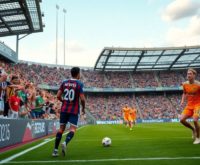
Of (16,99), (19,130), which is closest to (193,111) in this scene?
(19,130)

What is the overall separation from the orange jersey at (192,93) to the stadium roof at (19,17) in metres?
23.8

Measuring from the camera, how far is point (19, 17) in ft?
117

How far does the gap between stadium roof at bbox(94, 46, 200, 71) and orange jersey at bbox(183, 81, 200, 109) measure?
46619 millimetres

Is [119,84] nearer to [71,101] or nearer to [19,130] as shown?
[19,130]

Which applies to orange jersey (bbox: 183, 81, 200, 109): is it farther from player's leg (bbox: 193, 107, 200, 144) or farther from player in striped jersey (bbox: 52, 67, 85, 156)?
player in striped jersey (bbox: 52, 67, 85, 156)

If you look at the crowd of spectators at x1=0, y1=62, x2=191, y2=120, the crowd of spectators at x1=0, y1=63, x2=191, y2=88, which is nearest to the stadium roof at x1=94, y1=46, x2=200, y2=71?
the crowd of spectators at x1=0, y1=63, x2=191, y2=88

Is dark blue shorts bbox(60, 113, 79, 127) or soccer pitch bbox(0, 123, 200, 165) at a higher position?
dark blue shorts bbox(60, 113, 79, 127)

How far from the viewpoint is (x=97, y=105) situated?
223 ft

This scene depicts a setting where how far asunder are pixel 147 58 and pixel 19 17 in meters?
32.1

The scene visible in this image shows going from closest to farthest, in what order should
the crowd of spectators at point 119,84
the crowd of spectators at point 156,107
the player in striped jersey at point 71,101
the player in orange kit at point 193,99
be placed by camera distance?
the player in striped jersey at point 71,101
the player in orange kit at point 193,99
the crowd of spectators at point 119,84
the crowd of spectators at point 156,107

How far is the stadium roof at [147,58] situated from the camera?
58.0m

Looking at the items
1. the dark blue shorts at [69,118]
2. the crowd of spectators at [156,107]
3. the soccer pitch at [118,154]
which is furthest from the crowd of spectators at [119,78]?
the dark blue shorts at [69,118]

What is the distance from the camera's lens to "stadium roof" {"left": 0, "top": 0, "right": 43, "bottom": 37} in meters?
31.8

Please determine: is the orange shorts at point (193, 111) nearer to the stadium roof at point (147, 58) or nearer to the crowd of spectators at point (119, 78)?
the stadium roof at point (147, 58)
